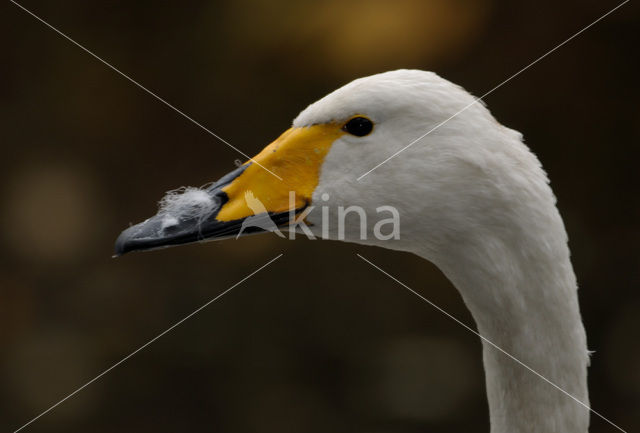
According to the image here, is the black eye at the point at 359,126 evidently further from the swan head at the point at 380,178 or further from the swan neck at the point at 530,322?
the swan neck at the point at 530,322

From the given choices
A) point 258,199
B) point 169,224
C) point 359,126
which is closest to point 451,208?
point 359,126

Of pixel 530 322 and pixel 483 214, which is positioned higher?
pixel 483 214

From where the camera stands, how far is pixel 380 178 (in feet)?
4.01

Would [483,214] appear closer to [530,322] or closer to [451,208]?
[451,208]

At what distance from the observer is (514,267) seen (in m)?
1.14

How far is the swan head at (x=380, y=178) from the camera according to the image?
1138mm

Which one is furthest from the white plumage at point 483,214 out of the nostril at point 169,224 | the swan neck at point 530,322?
the nostril at point 169,224

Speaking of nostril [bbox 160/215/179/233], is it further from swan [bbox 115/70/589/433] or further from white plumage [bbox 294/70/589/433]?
white plumage [bbox 294/70/589/433]

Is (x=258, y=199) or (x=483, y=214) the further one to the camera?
(x=258, y=199)

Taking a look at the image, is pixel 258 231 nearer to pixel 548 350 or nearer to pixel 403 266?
pixel 548 350

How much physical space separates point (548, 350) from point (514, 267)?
162 millimetres

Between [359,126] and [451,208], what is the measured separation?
214mm

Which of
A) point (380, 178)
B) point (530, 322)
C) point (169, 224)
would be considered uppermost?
point (380, 178)

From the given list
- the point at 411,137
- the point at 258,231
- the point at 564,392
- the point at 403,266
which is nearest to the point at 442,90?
the point at 411,137
